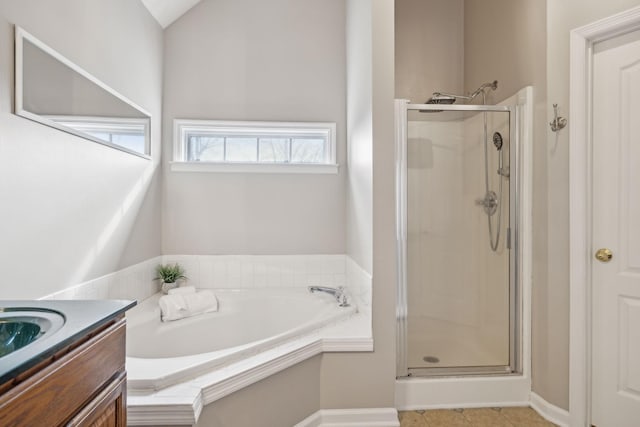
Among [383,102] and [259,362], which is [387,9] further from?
[259,362]

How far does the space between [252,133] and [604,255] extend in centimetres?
242

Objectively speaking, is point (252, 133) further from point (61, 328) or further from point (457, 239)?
point (61, 328)

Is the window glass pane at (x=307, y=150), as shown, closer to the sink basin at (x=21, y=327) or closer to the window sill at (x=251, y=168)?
the window sill at (x=251, y=168)

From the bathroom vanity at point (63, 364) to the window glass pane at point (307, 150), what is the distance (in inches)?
82.9

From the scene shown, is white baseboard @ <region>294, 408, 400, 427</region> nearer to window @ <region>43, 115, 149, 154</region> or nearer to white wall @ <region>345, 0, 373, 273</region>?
white wall @ <region>345, 0, 373, 273</region>

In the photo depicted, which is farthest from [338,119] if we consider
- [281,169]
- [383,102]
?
[383,102]

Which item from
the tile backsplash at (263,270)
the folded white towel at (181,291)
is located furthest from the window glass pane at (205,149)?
the folded white towel at (181,291)

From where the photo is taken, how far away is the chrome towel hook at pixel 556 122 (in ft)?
6.33

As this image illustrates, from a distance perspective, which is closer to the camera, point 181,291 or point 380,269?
point 380,269

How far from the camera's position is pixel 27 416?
0.65 meters

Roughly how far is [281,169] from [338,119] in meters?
0.61

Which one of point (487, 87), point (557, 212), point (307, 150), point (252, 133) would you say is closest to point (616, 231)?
point (557, 212)

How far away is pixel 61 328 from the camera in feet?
2.67

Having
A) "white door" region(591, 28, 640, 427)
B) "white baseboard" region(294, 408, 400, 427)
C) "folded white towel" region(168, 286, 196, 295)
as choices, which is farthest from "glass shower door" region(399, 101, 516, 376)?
"folded white towel" region(168, 286, 196, 295)
